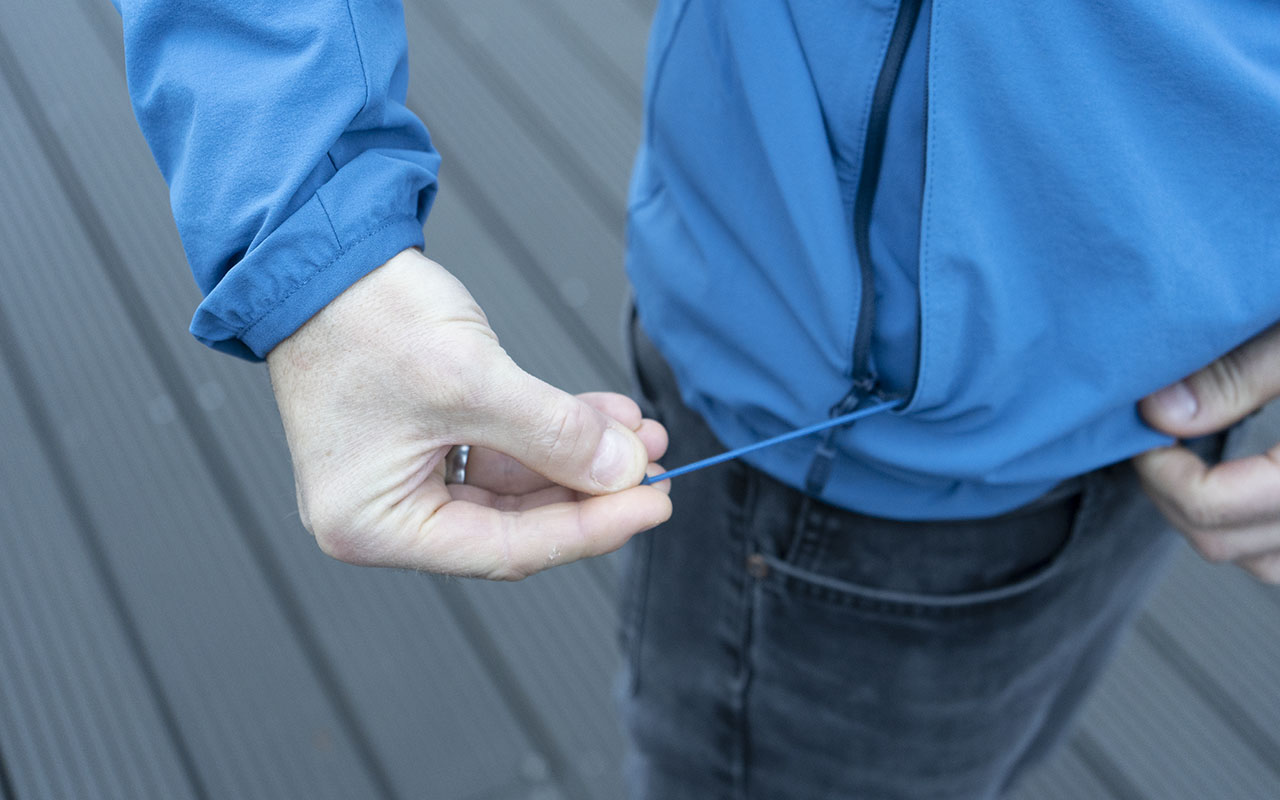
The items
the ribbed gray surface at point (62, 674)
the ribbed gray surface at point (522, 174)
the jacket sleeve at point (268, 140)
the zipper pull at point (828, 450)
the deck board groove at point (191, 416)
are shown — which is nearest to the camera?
the jacket sleeve at point (268, 140)

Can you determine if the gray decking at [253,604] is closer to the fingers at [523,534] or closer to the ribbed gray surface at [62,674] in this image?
the ribbed gray surface at [62,674]

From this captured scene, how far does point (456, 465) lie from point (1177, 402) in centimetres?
45

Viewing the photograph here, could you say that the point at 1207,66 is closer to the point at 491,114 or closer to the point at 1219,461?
the point at 1219,461

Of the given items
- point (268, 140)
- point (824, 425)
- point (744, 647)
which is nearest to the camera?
point (268, 140)

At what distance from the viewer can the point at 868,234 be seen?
505 millimetres

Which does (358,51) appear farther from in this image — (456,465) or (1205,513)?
(1205,513)

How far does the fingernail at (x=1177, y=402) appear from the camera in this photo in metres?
0.57

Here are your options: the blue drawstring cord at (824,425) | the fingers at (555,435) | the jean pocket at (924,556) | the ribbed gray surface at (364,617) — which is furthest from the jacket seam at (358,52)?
the ribbed gray surface at (364,617)

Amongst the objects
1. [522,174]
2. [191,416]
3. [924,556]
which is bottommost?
[191,416]

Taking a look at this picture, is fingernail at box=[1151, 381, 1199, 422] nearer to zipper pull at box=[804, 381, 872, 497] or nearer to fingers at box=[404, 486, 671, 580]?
zipper pull at box=[804, 381, 872, 497]

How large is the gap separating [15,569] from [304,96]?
43.9 inches

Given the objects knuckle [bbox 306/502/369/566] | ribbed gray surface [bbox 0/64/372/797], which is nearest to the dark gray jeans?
knuckle [bbox 306/502/369/566]

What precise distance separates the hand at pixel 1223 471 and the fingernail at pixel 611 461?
13.3 inches

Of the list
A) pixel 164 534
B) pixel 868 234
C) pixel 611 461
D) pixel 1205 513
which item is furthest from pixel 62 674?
pixel 1205 513
